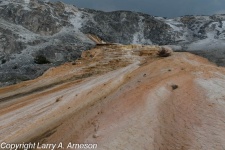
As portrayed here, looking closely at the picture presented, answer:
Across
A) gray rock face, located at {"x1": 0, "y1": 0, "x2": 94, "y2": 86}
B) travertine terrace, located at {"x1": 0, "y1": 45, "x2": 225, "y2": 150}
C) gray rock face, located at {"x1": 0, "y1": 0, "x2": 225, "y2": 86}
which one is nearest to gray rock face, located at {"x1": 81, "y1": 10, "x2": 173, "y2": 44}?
gray rock face, located at {"x1": 0, "y1": 0, "x2": 225, "y2": 86}

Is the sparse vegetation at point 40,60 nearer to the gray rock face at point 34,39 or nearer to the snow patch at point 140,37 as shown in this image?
the gray rock face at point 34,39

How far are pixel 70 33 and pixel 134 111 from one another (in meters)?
26.3

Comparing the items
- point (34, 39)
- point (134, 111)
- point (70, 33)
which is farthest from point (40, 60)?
point (134, 111)

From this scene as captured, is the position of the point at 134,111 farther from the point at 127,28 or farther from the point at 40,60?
the point at 127,28

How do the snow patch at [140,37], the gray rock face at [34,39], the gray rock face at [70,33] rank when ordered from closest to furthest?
the gray rock face at [34,39] → the gray rock face at [70,33] → the snow patch at [140,37]

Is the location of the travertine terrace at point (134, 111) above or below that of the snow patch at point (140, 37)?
below

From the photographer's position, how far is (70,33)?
1613 inches

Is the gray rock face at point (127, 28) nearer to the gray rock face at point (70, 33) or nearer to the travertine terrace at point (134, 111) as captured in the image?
the gray rock face at point (70, 33)

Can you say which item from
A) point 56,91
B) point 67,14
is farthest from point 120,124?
point 67,14

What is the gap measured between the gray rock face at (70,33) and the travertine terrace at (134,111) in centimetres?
871

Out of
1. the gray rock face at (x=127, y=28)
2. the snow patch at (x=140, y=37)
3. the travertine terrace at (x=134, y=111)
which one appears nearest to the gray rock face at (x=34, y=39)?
the gray rock face at (x=127, y=28)

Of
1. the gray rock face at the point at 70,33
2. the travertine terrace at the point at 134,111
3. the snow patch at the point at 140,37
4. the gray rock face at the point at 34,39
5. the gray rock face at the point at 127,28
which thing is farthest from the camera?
the snow patch at the point at 140,37

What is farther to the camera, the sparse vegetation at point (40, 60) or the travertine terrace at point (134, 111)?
the sparse vegetation at point (40, 60)

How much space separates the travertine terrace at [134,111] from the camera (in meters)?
13.7
